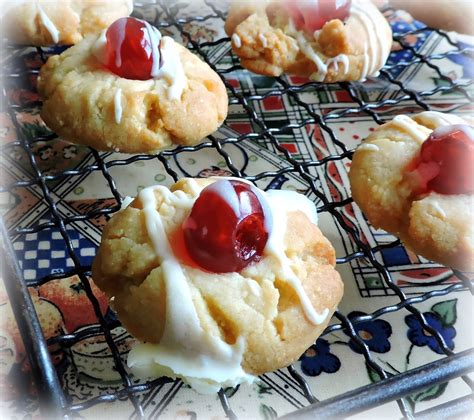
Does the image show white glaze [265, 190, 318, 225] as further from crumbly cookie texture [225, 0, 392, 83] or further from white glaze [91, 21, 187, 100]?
crumbly cookie texture [225, 0, 392, 83]

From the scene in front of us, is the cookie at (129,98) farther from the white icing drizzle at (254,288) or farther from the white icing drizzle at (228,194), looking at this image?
the white icing drizzle at (254,288)

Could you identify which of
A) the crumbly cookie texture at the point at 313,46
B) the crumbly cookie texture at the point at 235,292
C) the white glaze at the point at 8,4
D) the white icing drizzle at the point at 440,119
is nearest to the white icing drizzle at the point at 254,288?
the crumbly cookie texture at the point at 235,292

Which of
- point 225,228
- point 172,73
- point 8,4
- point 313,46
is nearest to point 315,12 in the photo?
point 313,46

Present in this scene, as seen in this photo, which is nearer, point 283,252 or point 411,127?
point 283,252

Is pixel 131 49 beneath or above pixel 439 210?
above

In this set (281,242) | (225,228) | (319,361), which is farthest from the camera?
(319,361)

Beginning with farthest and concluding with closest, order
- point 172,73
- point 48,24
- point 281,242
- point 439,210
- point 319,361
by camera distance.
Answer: point 48,24
point 172,73
point 319,361
point 439,210
point 281,242

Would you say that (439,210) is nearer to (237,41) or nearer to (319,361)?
(319,361)
